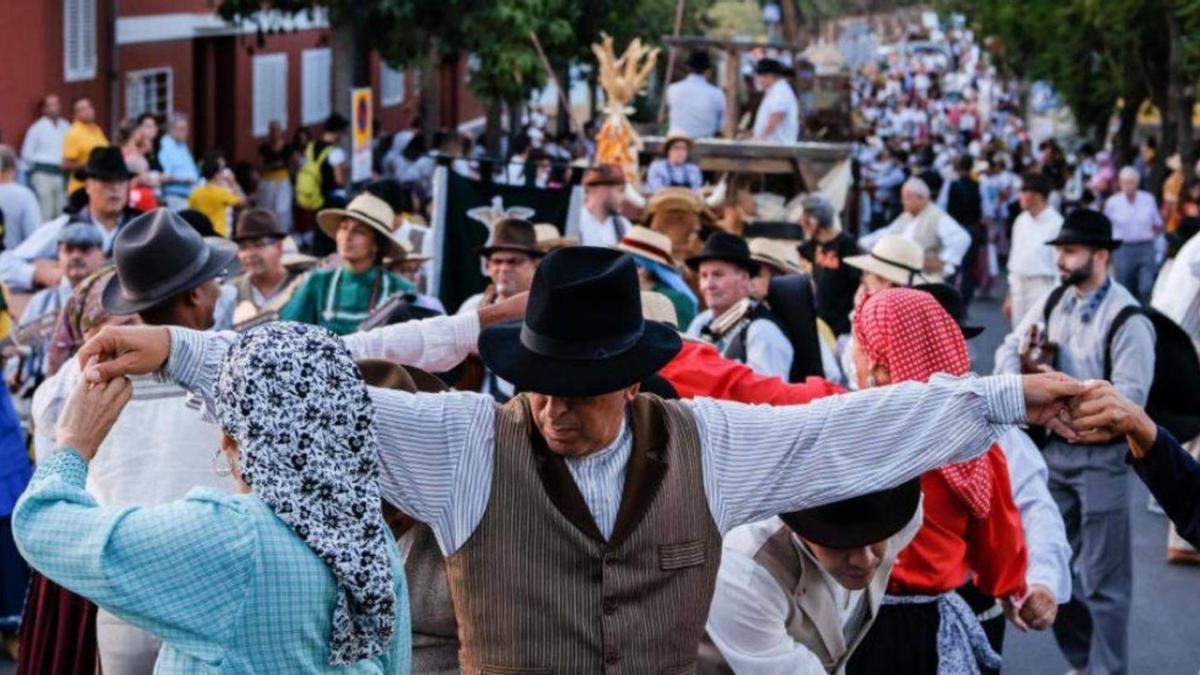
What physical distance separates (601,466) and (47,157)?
17.7 m

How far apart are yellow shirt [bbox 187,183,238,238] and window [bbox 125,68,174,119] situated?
1001cm

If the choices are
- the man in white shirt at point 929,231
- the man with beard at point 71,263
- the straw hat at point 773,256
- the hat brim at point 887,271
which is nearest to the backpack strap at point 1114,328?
the hat brim at point 887,271

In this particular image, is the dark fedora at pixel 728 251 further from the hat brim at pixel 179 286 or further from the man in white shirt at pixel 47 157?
the man in white shirt at pixel 47 157

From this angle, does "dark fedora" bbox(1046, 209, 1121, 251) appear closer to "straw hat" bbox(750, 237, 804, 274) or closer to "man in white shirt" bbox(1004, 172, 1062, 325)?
"straw hat" bbox(750, 237, 804, 274)

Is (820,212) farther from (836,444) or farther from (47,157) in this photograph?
(836,444)

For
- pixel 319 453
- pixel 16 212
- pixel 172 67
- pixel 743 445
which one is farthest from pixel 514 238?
pixel 172 67

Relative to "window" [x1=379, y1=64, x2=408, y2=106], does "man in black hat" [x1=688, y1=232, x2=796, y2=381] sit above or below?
above

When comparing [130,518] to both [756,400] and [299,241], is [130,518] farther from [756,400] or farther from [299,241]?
[299,241]

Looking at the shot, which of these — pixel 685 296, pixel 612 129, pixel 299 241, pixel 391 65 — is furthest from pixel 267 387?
pixel 391 65

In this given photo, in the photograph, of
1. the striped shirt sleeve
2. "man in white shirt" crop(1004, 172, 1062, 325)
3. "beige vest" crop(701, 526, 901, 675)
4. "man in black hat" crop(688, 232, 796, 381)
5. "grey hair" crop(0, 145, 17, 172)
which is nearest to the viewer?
the striped shirt sleeve

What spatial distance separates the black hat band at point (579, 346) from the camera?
13.9ft

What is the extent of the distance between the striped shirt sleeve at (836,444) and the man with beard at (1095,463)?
4.63m

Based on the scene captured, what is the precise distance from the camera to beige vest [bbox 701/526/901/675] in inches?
190

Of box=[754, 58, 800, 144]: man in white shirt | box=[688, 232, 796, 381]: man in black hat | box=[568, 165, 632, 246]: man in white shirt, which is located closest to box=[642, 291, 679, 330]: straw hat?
box=[688, 232, 796, 381]: man in black hat
